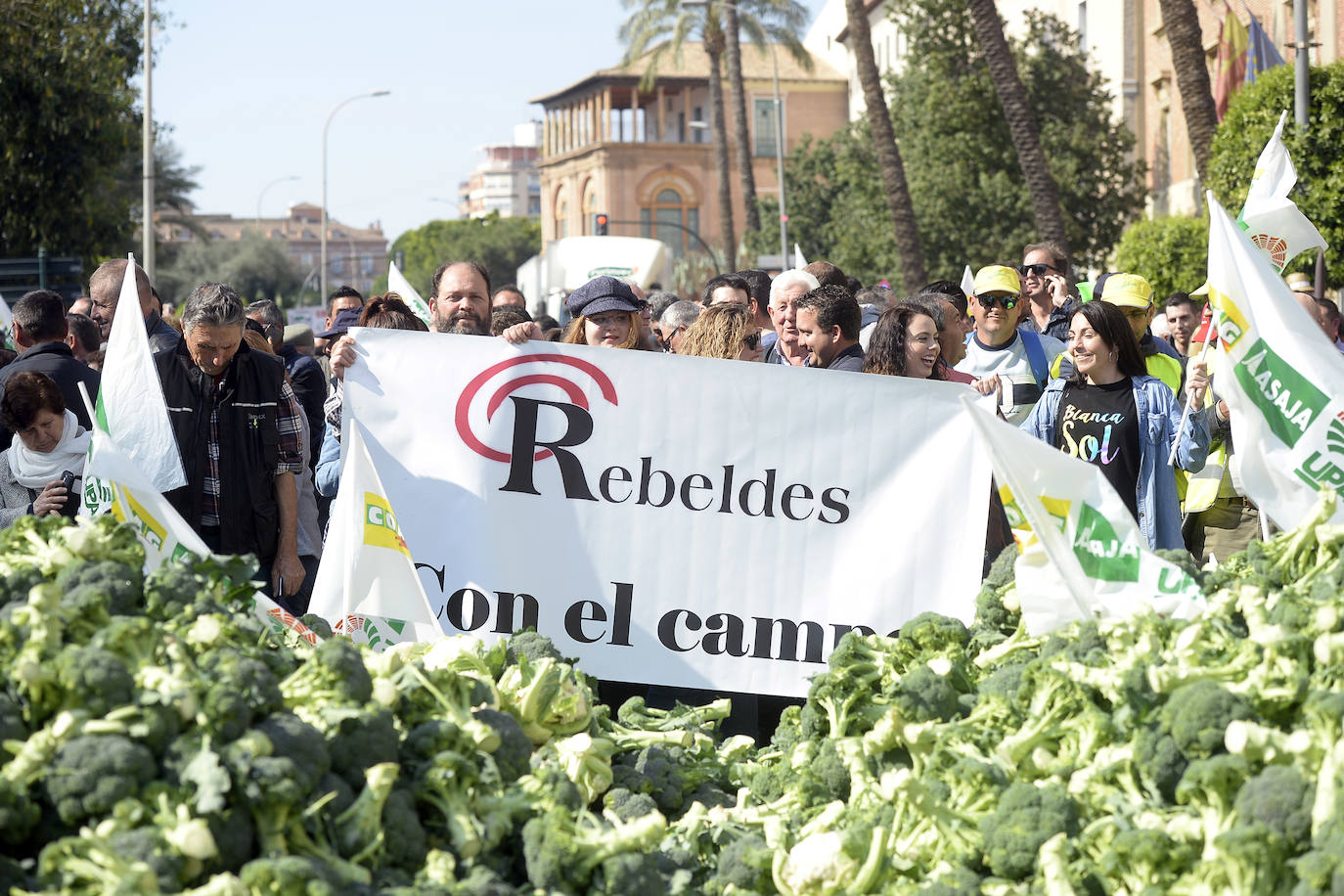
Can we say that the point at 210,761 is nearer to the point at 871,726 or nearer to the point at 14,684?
the point at 14,684

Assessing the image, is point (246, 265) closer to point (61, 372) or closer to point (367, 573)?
point (61, 372)

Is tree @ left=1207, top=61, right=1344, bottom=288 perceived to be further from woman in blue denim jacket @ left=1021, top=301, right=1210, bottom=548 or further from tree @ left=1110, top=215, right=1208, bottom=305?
woman in blue denim jacket @ left=1021, top=301, right=1210, bottom=548

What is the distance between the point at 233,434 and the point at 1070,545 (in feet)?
11.7

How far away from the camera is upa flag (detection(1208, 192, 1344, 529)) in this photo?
442 centimetres

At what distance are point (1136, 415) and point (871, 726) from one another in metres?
2.63

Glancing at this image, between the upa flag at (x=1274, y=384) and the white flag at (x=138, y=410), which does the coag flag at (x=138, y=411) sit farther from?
the upa flag at (x=1274, y=384)

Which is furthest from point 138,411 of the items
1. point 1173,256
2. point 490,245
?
point 490,245

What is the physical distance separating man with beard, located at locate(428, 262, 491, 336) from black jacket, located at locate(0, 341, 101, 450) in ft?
5.39

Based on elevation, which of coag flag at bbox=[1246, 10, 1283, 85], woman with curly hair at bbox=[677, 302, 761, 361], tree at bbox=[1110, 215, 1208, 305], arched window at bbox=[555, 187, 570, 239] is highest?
arched window at bbox=[555, 187, 570, 239]

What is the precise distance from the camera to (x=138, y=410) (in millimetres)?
5012

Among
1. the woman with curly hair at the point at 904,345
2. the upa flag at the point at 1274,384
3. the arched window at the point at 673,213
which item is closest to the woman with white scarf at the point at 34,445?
the woman with curly hair at the point at 904,345

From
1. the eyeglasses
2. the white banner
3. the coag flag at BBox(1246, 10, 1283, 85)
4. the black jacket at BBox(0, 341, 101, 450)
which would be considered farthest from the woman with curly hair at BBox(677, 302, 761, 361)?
the coag flag at BBox(1246, 10, 1283, 85)

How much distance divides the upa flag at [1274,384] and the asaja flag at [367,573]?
2.49m

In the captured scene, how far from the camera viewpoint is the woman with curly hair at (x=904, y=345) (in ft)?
19.7
